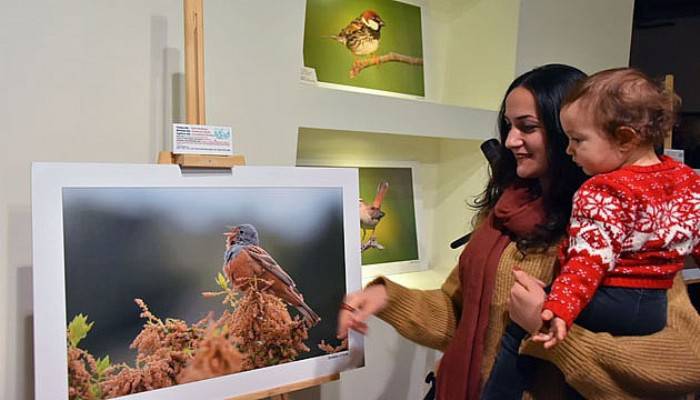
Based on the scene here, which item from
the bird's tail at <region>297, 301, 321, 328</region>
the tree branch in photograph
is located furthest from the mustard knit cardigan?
the tree branch in photograph

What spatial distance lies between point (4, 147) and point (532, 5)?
176 cm

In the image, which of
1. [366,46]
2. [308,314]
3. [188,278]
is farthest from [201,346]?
[366,46]

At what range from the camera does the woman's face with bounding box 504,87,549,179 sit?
122 centimetres

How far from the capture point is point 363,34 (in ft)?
6.59

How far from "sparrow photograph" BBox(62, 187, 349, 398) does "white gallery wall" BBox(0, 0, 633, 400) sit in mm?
227

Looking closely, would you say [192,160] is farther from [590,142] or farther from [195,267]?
[590,142]

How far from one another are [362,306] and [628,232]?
575 mm

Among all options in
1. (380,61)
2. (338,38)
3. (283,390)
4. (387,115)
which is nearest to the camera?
(283,390)

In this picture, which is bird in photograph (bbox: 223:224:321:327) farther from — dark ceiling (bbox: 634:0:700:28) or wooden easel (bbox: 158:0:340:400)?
dark ceiling (bbox: 634:0:700:28)

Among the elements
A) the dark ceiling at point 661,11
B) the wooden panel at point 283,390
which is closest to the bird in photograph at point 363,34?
the wooden panel at point 283,390

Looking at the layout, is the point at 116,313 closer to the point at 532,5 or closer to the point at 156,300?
the point at 156,300

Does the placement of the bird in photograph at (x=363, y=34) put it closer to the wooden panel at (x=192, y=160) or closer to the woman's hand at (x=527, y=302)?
the wooden panel at (x=192, y=160)

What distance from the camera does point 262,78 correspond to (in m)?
1.52

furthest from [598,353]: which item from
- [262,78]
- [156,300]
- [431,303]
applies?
[262,78]
